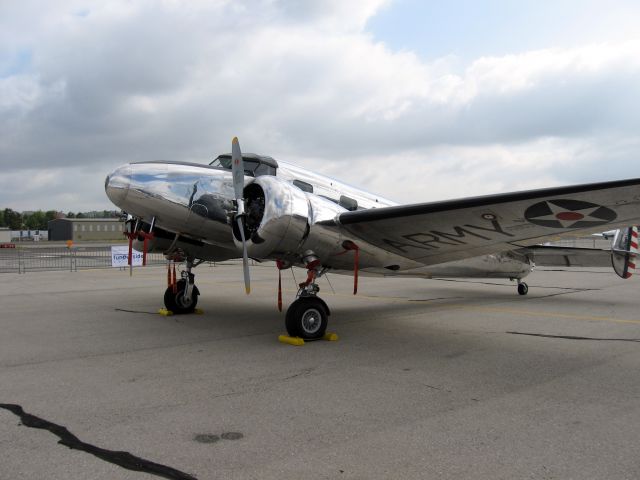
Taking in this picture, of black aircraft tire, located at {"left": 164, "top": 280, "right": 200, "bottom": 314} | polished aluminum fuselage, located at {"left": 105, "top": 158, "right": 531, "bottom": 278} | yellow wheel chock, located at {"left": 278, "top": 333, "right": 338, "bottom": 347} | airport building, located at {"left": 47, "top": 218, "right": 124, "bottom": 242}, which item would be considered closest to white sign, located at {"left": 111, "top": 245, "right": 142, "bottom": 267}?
black aircraft tire, located at {"left": 164, "top": 280, "right": 200, "bottom": 314}

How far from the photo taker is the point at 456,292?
15109mm

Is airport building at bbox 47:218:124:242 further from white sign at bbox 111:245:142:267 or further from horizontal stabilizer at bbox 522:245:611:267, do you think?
horizontal stabilizer at bbox 522:245:611:267

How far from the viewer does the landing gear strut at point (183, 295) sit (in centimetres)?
1050

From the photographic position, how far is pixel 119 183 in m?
7.52

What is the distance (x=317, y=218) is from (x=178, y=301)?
464 cm

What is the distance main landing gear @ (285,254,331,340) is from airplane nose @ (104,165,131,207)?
289cm

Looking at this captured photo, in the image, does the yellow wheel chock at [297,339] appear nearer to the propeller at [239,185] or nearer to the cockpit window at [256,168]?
the propeller at [239,185]

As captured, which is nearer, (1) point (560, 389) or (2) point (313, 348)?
(1) point (560, 389)

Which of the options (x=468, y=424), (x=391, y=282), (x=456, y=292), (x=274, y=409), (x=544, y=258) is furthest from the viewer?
(x=391, y=282)

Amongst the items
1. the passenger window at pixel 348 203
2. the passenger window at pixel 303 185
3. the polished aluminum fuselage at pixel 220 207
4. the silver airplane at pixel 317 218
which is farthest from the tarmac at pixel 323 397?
the passenger window at pixel 303 185

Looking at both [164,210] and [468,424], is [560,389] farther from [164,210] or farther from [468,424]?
[164,210]

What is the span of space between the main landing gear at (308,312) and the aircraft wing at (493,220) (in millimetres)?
828

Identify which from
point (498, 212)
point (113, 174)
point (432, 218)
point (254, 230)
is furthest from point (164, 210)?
point (498, 212)

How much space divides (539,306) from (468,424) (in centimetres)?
868
